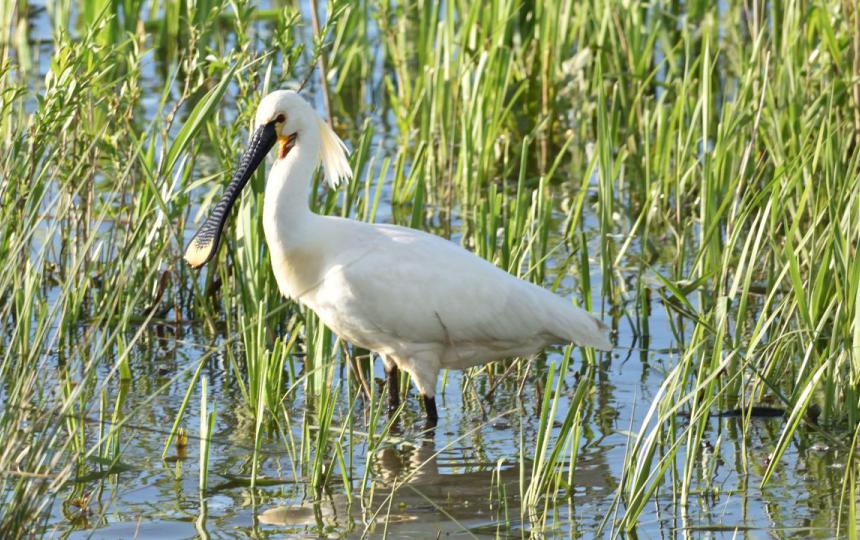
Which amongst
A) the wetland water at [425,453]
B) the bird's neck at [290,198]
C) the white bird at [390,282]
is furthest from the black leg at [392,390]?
the bird's neck at [290,198]

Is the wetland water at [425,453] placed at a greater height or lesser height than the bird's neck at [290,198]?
lesser

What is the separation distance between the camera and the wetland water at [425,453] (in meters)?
4.57

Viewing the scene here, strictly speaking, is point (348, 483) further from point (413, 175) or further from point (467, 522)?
point (413, 175)

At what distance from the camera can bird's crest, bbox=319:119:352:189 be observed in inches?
237

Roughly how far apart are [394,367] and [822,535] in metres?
2.28

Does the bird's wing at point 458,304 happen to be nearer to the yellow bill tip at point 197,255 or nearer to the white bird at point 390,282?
the white bird at point 390,282

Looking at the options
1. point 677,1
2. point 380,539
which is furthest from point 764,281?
point 677,1

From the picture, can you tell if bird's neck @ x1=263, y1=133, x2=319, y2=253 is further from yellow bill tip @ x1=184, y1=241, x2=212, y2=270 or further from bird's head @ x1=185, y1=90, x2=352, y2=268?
yellow bill tip @ x1=184, y1=241, x2=212, y2=270

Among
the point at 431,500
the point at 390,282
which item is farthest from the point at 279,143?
the point at 431,500

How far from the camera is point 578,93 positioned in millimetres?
9852

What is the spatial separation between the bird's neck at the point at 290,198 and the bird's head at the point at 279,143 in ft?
0.04

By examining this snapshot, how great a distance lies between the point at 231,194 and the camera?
19.5 feet

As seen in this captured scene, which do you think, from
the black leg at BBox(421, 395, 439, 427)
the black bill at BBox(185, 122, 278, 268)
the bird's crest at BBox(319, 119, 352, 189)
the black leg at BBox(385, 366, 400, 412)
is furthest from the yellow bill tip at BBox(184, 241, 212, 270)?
the black leg at BBox(421, 395, 439, 427)

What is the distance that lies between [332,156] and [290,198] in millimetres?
404
